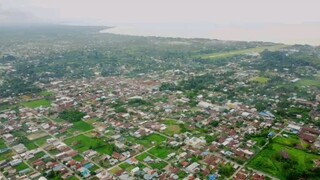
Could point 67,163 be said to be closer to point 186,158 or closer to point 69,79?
point 186,158

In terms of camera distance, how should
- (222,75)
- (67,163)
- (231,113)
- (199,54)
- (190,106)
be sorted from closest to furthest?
(67,163), (231,113), (190,106), (222,75), (199,54)

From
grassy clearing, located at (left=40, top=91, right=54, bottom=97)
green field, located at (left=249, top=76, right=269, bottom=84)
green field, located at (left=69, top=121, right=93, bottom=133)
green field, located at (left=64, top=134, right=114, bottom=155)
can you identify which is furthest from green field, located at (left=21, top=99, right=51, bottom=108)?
green field, located at (left=249, top=76, right=269, bottom=84)

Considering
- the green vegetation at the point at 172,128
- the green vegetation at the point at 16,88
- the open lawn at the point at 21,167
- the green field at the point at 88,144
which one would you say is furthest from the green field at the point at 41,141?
the green vegetation at the point at 16,88

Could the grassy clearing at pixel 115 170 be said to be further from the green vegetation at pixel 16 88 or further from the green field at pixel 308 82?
the green field at pixel 308 82

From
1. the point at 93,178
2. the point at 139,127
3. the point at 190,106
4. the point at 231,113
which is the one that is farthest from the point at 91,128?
the point at 231,113

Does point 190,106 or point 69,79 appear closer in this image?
point 190,106

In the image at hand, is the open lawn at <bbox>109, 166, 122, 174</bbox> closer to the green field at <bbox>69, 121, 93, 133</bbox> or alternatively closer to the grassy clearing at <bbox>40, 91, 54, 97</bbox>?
the green field at <bbox>69, 121, 93, 133</bbox>

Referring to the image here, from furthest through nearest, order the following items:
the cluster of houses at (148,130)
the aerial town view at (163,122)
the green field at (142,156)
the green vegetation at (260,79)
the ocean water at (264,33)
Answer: the ocean water at (264,33) → the green vegetation at (260,79) → the green field at (142,156) → the cluster of houses at (148,130) → the aerial town view at (163,122)

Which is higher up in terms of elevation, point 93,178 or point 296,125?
point 296,125
